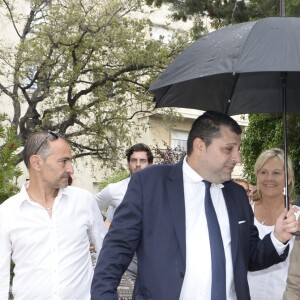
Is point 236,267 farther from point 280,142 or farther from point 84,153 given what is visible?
point 84,153

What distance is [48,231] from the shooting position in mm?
4008

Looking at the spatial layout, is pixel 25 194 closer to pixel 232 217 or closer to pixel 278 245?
pixel 232 217

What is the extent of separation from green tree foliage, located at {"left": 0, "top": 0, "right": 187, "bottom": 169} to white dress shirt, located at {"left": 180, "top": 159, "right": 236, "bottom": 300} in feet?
54.5

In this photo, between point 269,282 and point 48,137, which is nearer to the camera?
point 48,137

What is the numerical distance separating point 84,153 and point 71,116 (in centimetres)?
171

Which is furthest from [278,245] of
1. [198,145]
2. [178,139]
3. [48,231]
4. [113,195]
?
[178,139]

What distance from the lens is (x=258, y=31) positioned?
350 centimetres

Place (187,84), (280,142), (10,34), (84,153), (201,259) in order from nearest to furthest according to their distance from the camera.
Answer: (201,259)
(187,84)
(280,142)
(84,153)
(10,34)

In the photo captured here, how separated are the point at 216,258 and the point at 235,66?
98 cm

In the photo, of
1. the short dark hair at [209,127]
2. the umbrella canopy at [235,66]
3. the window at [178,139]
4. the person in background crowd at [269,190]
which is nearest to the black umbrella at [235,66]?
the umbrella canopy at [235,66]

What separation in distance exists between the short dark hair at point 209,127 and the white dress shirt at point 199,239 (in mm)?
163

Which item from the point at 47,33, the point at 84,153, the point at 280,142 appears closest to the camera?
the point at 280,142

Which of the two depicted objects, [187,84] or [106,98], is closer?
[187,84]

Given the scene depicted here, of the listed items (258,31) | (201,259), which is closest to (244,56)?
(258,31)
